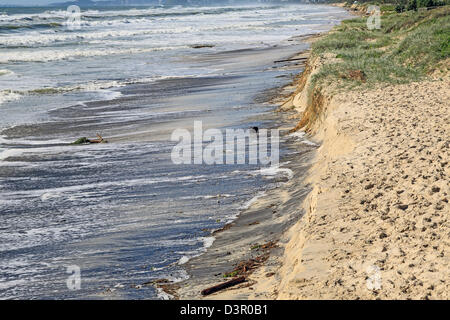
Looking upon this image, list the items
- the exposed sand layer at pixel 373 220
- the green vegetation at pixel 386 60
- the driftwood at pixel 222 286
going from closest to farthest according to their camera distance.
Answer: the exposed sand layer at pixel 373 220 → the driftwood at pixel 222 286 → the green vegetation at pixel 386 60

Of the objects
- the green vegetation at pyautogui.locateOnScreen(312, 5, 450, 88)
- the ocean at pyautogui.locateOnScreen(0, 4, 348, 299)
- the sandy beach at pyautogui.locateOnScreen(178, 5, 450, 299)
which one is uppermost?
the green vegetation at pyautogui.locateOnScreen(312, 5, 450, 88)

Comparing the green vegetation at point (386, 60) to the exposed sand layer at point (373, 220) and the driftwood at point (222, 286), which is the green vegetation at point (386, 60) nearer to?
the exposed sand layer at point (373, 220)

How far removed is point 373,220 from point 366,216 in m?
0.15

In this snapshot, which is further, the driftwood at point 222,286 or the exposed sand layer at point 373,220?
the driftwood at point 222,286

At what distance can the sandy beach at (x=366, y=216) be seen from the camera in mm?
5332

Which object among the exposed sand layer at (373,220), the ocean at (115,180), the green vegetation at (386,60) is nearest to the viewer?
the exposed sand layer at (373,220)

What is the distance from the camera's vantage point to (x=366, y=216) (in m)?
6.72

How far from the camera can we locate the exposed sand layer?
5.29m

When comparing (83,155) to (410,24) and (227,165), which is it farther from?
(410,24)

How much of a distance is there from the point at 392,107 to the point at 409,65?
285 inches

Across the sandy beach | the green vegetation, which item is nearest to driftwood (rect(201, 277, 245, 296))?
the sandy beach

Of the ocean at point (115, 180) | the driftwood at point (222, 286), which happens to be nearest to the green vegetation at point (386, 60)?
the ocean at point (115, 180)

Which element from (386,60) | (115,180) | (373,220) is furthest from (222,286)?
(386,60)

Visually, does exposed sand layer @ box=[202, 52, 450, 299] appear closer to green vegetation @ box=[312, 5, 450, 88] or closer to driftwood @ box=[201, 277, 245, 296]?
driftwood @ box=[201, 277, 245, 296]
